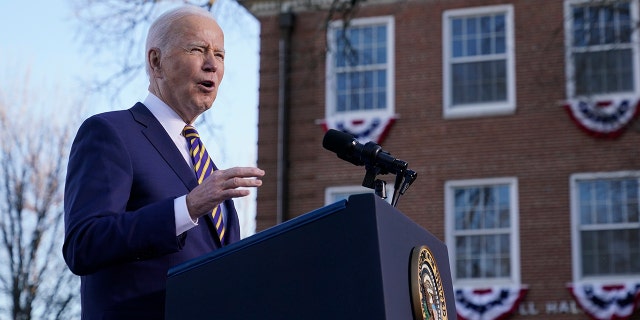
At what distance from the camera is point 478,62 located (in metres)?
21.2

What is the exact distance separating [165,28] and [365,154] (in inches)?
28.7

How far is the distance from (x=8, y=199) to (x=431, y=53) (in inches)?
381

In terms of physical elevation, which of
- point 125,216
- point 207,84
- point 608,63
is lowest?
point 125,216

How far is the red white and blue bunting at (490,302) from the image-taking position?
19891mm

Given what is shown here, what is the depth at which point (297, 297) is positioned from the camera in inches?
109

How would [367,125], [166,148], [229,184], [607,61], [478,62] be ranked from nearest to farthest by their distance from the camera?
[229,184] → [166,148] → [607,61] → [478,62] → [367,125]

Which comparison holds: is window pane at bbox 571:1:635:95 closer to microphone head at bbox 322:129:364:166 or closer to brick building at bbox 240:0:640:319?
brick building at bbox 240:0:640:319

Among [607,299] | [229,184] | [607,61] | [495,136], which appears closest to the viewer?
[229,184]

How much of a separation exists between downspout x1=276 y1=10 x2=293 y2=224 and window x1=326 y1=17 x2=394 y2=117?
3.16 feet

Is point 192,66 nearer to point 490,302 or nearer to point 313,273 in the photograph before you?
point 313,273

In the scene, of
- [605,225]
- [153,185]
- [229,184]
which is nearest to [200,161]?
[153,185]

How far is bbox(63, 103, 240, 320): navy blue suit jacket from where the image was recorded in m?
3.00

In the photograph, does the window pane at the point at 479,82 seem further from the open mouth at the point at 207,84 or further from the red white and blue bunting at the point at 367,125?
the open mouth at the point at 207,84

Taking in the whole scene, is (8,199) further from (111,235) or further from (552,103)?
(111,235)
